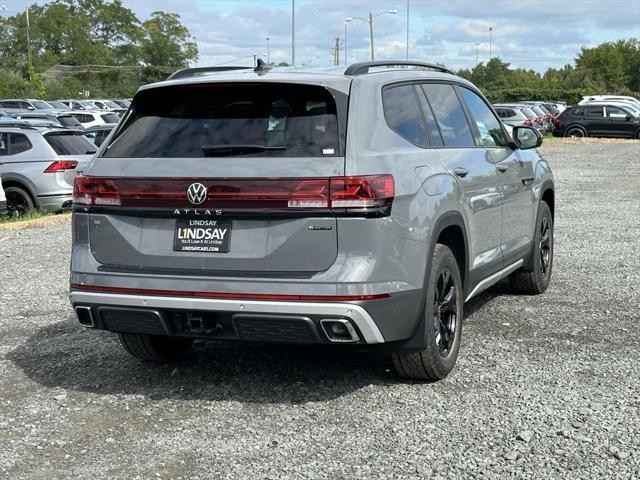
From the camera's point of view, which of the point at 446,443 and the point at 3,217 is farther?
the point at 3,217

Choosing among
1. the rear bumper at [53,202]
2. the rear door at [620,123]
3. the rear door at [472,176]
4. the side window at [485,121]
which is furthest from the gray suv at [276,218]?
the rear door at [620,123]

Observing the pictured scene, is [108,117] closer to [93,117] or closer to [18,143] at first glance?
[93,117]

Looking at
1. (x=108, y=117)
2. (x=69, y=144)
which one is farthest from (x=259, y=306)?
(x=108, y=117)

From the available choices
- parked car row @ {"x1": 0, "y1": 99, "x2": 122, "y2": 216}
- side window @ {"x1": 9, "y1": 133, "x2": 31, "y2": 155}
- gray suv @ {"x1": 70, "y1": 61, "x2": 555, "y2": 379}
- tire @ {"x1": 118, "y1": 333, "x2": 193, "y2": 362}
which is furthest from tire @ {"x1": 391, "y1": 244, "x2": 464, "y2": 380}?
side window @ {"x1": 9, "y1": 133, "x2": 31, "y2": 155}

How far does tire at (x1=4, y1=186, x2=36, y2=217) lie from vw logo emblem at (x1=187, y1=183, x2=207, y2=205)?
11017 millimetres

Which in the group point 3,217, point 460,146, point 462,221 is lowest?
point 3,217

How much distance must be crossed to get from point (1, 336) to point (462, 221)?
11.3 feet

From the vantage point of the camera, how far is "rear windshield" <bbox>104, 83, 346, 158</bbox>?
4680mm

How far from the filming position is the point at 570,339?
6.28 meters

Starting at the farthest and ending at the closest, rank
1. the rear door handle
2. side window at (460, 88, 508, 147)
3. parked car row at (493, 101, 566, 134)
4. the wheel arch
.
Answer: parked car row at (493, 101, 566, 134), side window at (460, 88, 508, 147), the rear door handle, the wheel arch

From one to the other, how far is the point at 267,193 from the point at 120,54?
367 ft

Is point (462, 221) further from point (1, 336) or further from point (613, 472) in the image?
point (1, 336)

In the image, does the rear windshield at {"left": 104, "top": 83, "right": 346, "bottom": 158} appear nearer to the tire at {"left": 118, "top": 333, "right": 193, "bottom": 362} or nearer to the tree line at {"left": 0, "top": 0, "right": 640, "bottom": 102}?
the tire at {"left": 118, "top": 333, "right": 193, "bottom": 362}

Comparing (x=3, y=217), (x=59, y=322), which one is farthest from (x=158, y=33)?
(x=59, y=322)
